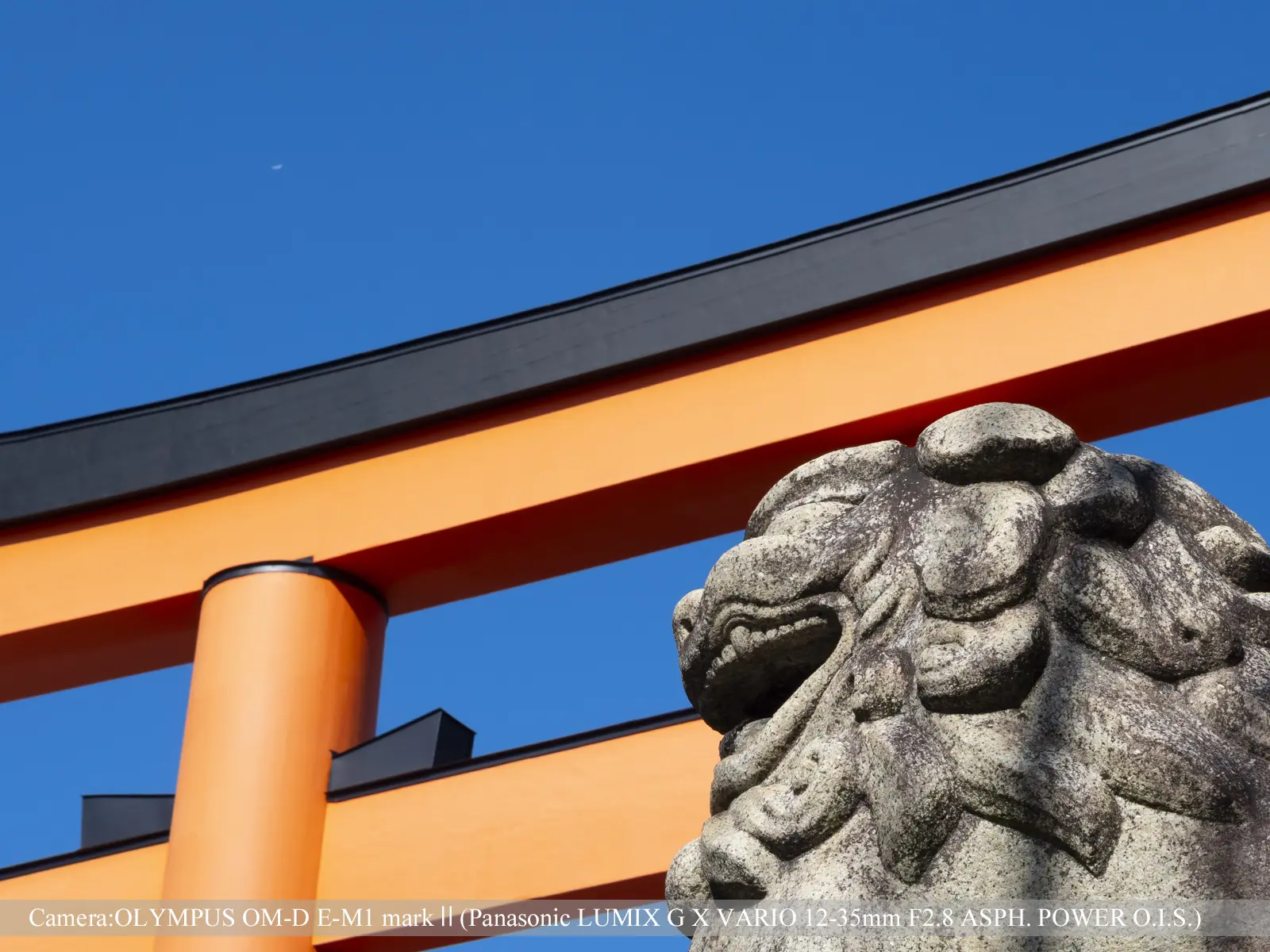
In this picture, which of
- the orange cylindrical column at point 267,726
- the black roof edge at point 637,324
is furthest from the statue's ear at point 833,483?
the orange cylindrical column at point 267,726

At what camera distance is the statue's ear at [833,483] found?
2.12 m

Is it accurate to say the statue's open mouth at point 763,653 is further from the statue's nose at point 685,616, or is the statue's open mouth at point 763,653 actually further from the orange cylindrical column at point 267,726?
the orange cylindrical column at point 267,726

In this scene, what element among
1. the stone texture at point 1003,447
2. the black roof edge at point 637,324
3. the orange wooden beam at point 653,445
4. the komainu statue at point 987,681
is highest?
the black roof edge at point 637,324

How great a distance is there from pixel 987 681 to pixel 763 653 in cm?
35

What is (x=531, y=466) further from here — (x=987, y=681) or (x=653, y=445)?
(x=987, y=681)

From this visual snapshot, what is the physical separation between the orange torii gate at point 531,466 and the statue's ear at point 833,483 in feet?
12.1

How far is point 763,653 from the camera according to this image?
6.71ft

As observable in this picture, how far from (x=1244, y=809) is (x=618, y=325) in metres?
4.85

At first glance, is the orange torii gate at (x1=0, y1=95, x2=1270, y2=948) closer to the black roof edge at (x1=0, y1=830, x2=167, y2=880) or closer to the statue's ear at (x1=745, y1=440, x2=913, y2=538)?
the black roof edge at (x1=0, y1=830, x2=167, y2=880)

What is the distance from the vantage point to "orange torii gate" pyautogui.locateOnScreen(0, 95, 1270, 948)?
5719mm

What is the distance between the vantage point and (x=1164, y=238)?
5688 mm

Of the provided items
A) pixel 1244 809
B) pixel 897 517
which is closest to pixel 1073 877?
pixel 1244 809

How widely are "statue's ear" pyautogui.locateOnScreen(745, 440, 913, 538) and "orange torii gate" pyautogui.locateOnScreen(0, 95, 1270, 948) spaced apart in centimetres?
368

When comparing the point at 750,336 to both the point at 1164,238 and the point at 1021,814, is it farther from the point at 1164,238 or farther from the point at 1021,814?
the point at 1021,814
